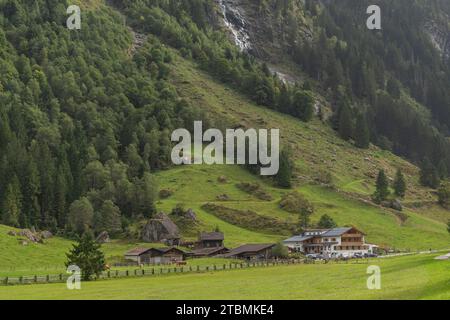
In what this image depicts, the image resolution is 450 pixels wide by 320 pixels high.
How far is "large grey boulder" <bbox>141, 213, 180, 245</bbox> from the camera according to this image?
150750 millimetres

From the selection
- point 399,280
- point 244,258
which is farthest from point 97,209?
point 399,280

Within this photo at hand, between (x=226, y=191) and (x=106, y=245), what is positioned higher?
(x=226, y=191)

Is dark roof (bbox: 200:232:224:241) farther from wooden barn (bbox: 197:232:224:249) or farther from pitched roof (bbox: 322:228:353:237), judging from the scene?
pitched roof (bbox: 322:228:353:237)

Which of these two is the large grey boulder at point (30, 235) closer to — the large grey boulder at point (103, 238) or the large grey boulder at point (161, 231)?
the large grey boulder at point (103, 238)

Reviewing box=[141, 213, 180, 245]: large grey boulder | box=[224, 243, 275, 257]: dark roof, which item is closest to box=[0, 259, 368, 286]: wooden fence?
box=[224, 243, 275, 257]: dark roof

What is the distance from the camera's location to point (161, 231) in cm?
15212

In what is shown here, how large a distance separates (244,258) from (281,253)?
809cm

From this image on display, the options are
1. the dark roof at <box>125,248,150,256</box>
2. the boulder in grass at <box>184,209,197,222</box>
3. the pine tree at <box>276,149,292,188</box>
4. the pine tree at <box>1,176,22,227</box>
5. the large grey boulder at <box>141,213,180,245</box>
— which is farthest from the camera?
the pine tree at <box>276,149,292,188</box>

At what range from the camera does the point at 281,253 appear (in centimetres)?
13488

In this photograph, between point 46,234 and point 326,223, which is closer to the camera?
point 46,234

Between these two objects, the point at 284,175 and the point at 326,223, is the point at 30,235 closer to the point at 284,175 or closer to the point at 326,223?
the point at 326,223

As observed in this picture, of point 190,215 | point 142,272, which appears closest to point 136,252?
point 190,215
